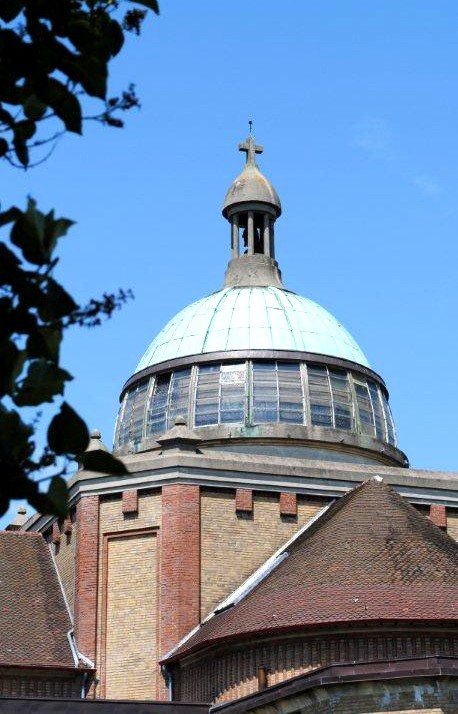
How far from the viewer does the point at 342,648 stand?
1195 inches

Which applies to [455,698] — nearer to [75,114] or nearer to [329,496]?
[329,496]

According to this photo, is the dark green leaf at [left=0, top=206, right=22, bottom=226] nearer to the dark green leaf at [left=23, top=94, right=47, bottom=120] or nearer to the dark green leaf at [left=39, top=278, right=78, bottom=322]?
the dark green leaf at [left=39, top=278, right=78, bottom=322]

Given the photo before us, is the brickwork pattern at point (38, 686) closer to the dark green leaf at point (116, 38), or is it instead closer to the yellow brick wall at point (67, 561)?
the yellow brick wall at point (67, 561)

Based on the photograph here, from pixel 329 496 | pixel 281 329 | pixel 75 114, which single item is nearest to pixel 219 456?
pixel 329 496

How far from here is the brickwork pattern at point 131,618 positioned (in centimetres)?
3500

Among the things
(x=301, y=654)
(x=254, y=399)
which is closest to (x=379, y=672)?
(x=301, y=654)

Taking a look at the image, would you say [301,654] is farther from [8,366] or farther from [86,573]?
[8,366]

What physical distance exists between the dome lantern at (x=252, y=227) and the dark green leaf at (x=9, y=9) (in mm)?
37004

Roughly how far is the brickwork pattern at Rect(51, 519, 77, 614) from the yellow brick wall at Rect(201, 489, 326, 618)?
3473 mm

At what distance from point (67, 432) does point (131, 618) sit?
2822 centimetres

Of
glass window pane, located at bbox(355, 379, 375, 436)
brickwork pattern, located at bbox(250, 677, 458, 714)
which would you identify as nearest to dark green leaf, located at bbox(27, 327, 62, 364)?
brickwork pattern, located at bbox(250, 677, 458, 714)

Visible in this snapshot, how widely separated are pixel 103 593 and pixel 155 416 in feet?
21.7

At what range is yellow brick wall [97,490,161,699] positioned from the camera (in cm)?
3503

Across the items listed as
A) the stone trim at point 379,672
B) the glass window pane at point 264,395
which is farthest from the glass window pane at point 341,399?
the stone trim at point 379,672
